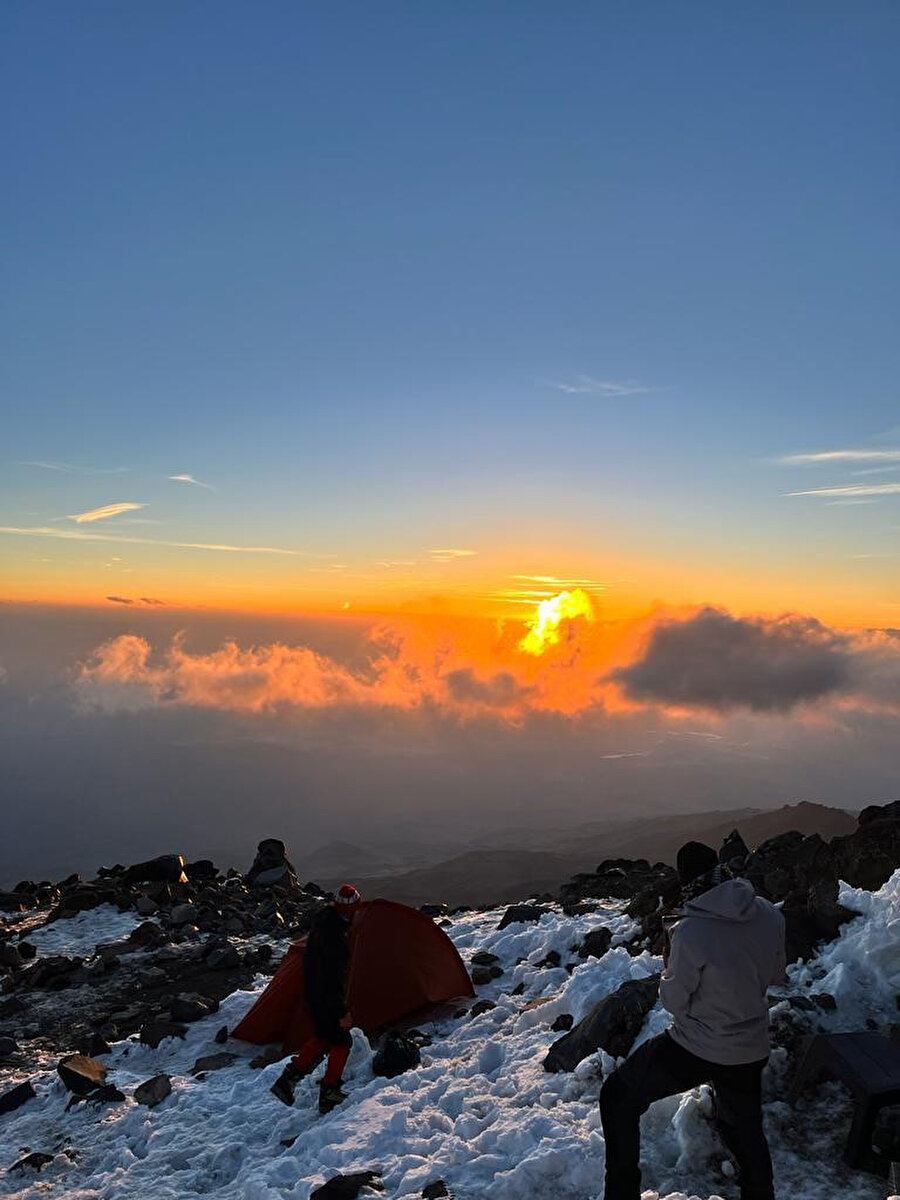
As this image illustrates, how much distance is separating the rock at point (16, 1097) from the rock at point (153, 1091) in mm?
1542

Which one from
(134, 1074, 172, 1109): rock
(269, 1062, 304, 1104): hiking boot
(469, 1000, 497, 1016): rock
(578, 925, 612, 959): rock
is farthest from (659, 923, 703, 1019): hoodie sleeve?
(134, 1074, 172, 1109): rock

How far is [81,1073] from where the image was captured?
10.4 meters

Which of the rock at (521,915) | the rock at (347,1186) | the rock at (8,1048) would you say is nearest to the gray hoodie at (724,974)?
the rock at (347,1186)

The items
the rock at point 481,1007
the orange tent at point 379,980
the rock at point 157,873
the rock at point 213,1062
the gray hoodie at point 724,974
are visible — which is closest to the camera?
the gray hoodie at point 724,974

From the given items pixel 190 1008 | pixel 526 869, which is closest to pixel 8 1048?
pixel 190 1008

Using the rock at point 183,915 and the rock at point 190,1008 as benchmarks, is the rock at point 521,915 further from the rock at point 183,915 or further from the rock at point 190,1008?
the rock at point 183,915

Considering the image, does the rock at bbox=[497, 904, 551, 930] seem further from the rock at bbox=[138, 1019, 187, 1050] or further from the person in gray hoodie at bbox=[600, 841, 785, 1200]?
the person in gray hoodie at bbox=[600, 841, 785, 1200]

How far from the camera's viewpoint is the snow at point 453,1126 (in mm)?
6195

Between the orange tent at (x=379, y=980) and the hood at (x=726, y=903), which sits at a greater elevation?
the hood at (x=726, y=903)

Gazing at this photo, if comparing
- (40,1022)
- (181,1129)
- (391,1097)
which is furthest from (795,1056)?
(40,1022)

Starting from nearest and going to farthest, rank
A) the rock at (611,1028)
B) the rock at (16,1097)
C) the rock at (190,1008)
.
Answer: the rock at (611,1028) < the rock at (16,1097) < the rock at (190,1008)

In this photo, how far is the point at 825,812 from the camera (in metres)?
71.1

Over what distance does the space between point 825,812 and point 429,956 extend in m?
69.0

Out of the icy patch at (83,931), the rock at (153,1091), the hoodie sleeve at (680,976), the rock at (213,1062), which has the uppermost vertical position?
the hoodie sleeve at (680,976)
